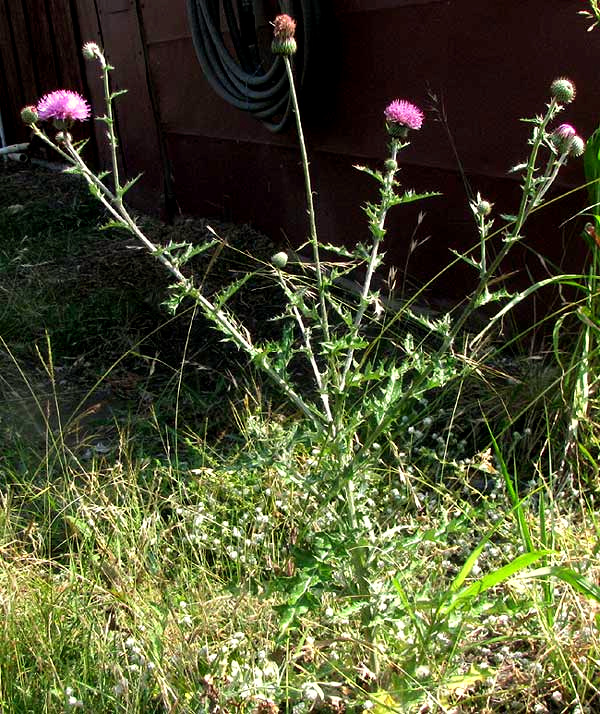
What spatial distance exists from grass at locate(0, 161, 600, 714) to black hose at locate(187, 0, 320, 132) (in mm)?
1425

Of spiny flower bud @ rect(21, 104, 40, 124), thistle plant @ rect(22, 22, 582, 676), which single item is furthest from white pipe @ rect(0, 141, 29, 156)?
thistle plant @ rect(22, 22, 582, 676)

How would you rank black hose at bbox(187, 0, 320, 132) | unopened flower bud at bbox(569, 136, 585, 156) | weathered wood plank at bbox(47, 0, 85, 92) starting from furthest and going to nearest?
weathered wood plank at bbox(47, 0, 85, 92), black hose at bbox(187, 0, 320, 132), unopened flower bud at bbox(569, 136, 585, 156)

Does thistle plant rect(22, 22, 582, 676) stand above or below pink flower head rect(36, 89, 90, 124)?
below

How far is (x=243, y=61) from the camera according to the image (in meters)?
4.17

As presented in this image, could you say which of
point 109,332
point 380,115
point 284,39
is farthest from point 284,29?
point 109,332

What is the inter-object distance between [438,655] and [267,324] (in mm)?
2197

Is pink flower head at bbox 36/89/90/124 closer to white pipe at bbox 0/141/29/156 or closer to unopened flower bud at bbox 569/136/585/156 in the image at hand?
unopened flower bud at bbox 569/136/585/156

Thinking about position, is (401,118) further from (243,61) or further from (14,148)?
(14,148)

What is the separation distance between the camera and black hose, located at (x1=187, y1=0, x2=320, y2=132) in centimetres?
382

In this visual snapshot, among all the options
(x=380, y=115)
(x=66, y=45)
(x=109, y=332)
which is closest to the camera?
(x=380, y=115)

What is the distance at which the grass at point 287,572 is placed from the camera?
1556 millimetres

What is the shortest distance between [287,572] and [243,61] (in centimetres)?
292

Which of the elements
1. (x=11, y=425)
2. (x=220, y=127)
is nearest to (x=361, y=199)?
(x=220, y=127)

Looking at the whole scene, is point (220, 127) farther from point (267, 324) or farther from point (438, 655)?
point (438, 655)
